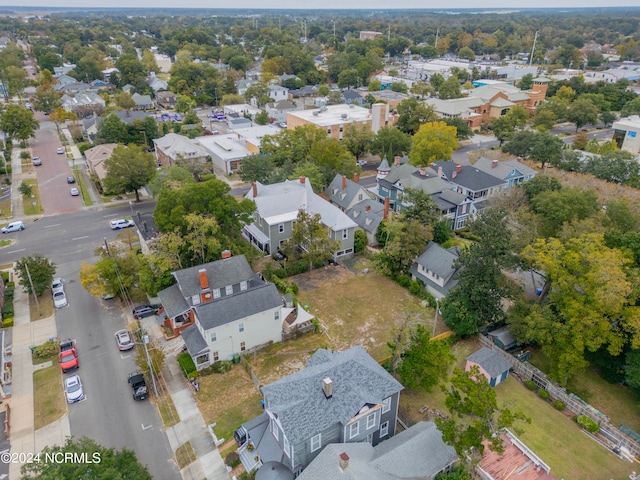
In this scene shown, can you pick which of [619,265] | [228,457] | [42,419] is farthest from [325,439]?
[619,265]

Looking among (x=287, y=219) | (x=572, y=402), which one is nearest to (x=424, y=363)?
(x=572, y=402)

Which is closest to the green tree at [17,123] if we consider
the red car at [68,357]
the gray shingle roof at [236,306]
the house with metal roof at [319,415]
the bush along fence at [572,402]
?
the red car at [68,357]

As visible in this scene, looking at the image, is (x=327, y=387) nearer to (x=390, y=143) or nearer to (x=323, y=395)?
(x=323, y=395)

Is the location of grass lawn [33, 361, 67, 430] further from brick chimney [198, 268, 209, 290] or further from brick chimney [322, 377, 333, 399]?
brick chimney [322, 377, 333, 399]

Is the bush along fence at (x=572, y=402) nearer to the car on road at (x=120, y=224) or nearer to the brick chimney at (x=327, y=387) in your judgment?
the brick chimney at (x=327, y=387)

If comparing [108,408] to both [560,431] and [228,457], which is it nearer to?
[228,457]

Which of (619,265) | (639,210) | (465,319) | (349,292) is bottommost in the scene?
(349,292)

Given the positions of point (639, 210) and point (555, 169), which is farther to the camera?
point (555, 169)
